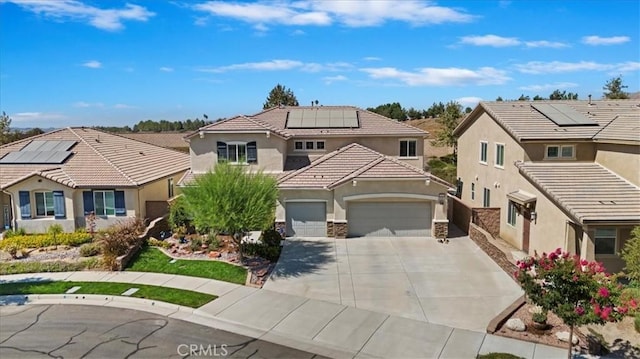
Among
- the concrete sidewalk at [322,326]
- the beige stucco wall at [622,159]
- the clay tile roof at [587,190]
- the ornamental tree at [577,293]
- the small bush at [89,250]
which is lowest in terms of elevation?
the concrete sidewalk at [322,326]

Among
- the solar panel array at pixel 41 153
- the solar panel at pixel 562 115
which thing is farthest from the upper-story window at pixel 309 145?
the solar panel array at pixel 41 153

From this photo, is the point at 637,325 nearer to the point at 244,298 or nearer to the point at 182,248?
the point at 244,298

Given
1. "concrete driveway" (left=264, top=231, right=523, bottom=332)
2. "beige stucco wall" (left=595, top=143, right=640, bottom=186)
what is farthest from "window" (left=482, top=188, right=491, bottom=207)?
"beige stucco wall" (left=595, top=143, right=640, bottom=186)

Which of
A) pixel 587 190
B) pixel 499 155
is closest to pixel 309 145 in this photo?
pixel 499 155

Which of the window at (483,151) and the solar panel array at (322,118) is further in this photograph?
the solar panel array at (322,118)

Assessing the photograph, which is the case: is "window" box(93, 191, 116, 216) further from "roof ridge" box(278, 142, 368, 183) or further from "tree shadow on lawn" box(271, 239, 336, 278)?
"tree shadow on lawn" box(271, 239, 336, 278)

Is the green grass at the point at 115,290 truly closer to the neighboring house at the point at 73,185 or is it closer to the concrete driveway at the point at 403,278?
the concrete driveway at the point at 403,278
